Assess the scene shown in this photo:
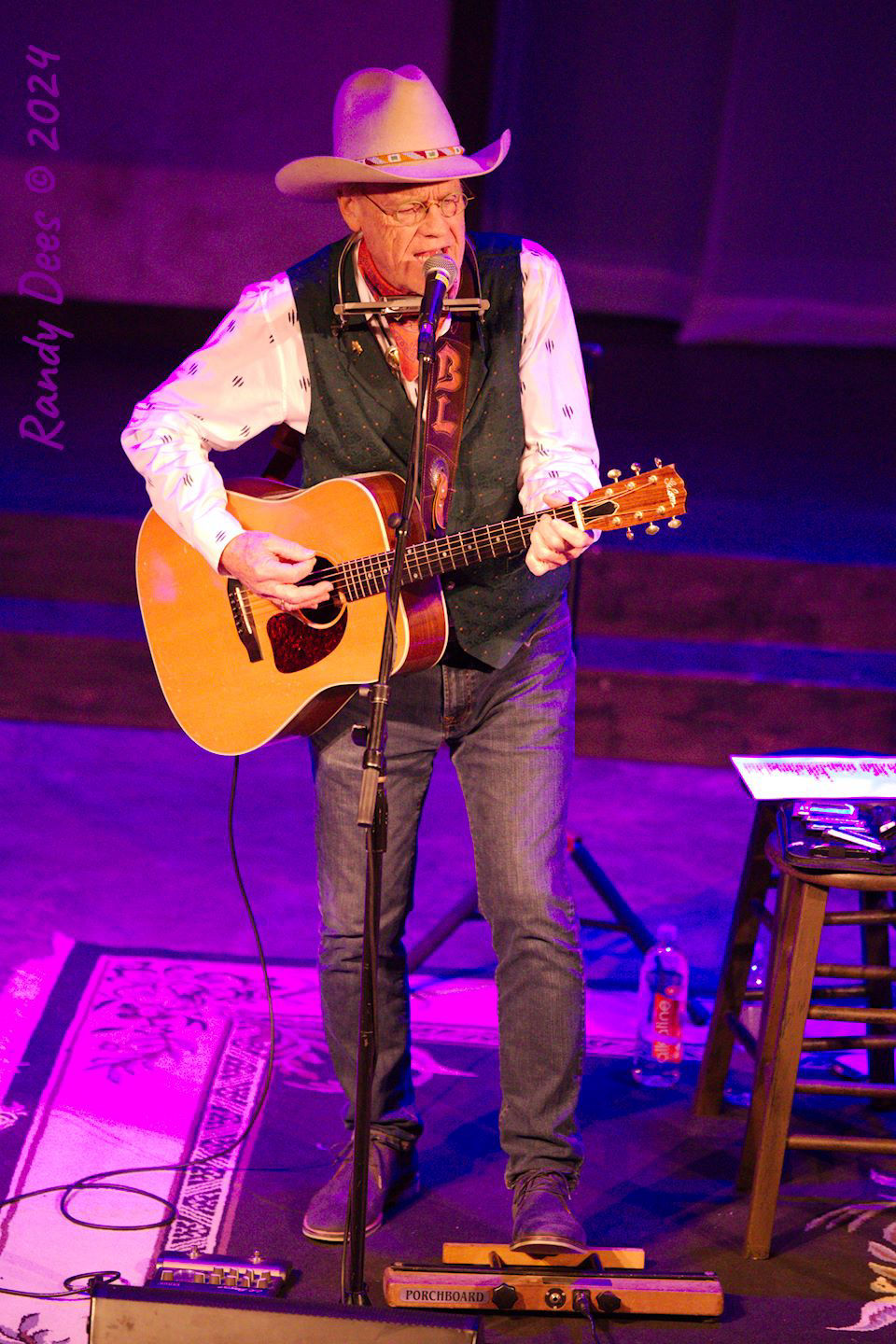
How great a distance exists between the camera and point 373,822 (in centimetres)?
230

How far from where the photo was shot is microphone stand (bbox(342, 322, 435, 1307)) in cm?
231

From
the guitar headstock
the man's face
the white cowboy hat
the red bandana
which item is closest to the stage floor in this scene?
the guitar headstock

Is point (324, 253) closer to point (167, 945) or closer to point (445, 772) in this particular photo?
point (167, 945)

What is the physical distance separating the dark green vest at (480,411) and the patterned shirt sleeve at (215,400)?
0.16 ft

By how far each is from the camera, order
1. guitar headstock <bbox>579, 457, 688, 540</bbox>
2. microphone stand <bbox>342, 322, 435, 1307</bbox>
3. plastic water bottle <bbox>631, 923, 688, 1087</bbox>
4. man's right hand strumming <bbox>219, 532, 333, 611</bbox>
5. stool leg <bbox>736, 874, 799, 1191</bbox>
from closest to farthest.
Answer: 1. microphone stand <bbox>342, 322, 435, 1307</bbox>
2. guitar headstock <bbox>579, 457, 688, 540</bbox>
3. man's right hand strumming <bbox>219, 532, 333, 611</bbox>
4. stool leg <bbox>736, 874, 799, 1191</bbox>
5. plastic water bottle <bbox>631, 923, 688, 1087</bbox>

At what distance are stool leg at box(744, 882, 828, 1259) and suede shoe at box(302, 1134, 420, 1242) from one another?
67 centimetres

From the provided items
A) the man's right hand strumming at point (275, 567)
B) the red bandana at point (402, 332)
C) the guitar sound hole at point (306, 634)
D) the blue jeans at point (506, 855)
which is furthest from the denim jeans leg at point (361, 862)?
the red bandana at point (402, 332)

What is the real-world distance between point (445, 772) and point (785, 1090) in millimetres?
2658

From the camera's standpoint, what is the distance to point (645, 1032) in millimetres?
3842

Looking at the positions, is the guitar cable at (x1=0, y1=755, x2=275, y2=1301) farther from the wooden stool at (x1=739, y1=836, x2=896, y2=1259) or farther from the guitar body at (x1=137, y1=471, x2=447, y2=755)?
the wooden stool at (x1=739, y1=836, x2=896, y2=1259)

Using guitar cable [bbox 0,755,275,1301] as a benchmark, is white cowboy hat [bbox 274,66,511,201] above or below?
above

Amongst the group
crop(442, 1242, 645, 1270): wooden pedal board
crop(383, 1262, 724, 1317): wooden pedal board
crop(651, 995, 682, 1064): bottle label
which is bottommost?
crop(383, 1262, 724, 1317): wooden pedal board

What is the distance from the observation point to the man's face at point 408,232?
9.44ft

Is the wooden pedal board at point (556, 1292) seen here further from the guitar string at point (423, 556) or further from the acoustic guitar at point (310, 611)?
the guitar string at point (423, 556)
